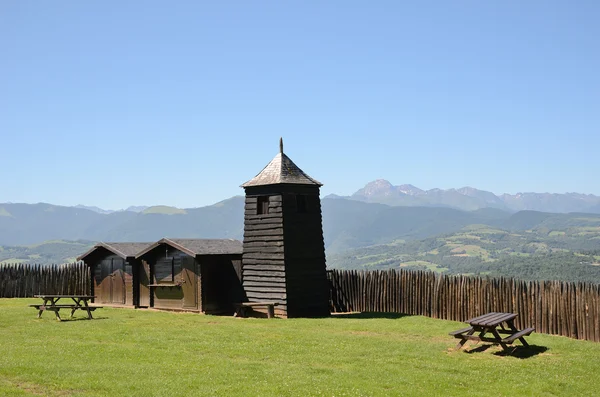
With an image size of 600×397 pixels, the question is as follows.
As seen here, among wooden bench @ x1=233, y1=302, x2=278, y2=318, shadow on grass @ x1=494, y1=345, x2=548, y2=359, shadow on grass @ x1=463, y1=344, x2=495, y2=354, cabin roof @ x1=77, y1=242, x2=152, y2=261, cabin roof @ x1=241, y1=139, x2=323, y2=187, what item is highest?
cabin roof @ x1=241, y1=139, x2=323, y2=187

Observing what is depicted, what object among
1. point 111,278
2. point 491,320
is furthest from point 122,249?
point 491,320

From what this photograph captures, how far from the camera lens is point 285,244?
29922 mm

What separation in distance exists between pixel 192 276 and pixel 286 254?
477 centimetres

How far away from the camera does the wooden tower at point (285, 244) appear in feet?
98.2

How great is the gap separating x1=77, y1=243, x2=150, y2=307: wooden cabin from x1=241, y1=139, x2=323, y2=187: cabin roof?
25.1 feet

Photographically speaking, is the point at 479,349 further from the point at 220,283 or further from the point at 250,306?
the point at 220,283

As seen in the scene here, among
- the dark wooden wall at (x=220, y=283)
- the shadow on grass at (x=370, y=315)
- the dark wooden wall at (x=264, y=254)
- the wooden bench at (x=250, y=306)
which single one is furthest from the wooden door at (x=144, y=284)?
the shadow on grass at (x=370, y=315)

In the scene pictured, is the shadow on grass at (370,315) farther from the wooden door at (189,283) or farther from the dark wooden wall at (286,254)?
the wooden door at (189,283)

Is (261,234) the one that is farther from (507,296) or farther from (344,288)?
(507,296)

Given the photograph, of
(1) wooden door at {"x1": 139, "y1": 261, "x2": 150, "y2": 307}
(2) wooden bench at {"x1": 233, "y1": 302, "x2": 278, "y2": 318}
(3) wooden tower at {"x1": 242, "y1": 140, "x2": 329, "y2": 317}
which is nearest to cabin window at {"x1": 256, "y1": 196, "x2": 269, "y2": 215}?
(3) wooden tower at {"x1": 242, "y1": 140, "x2": 329, "y2": 317}

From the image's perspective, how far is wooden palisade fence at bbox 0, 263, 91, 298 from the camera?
132 feet

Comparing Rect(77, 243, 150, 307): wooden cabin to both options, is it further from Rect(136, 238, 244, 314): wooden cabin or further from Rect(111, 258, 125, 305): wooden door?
Rect(136, 238, 244, 314): wooden cabin

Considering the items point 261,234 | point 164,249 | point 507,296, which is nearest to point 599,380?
point 507,296

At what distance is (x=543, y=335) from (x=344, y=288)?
454 inches
